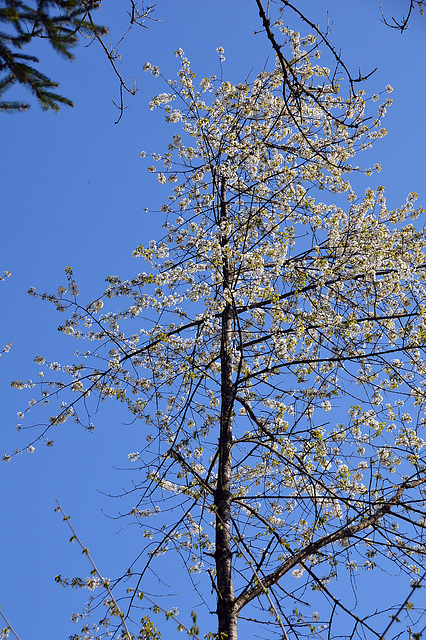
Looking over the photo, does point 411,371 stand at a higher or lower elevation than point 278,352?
higher

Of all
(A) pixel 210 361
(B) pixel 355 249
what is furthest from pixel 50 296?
(B) pixel 355 249

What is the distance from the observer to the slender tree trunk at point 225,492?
5242 millimetres

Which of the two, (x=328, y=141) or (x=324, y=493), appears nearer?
(x=324, y=493)

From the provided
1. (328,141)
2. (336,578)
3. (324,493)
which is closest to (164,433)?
(324,493)

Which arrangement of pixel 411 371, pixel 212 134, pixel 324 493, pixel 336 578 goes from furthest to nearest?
pixel 212 134 < pixel 411 371 < pixel 324 493 < pixel 336 578

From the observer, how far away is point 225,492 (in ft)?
19.9

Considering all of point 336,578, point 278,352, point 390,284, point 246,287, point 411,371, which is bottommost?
point 336,578

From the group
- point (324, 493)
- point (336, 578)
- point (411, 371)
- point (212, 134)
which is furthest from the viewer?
point (212, 134)

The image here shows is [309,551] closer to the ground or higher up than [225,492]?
closer to the ground

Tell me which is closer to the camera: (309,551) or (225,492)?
(309,551)

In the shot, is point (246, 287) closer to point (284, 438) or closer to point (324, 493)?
point (284, 438)

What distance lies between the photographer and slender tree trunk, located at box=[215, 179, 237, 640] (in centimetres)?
524

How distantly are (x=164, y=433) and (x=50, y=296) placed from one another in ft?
8.15

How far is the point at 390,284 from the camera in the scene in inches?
299
